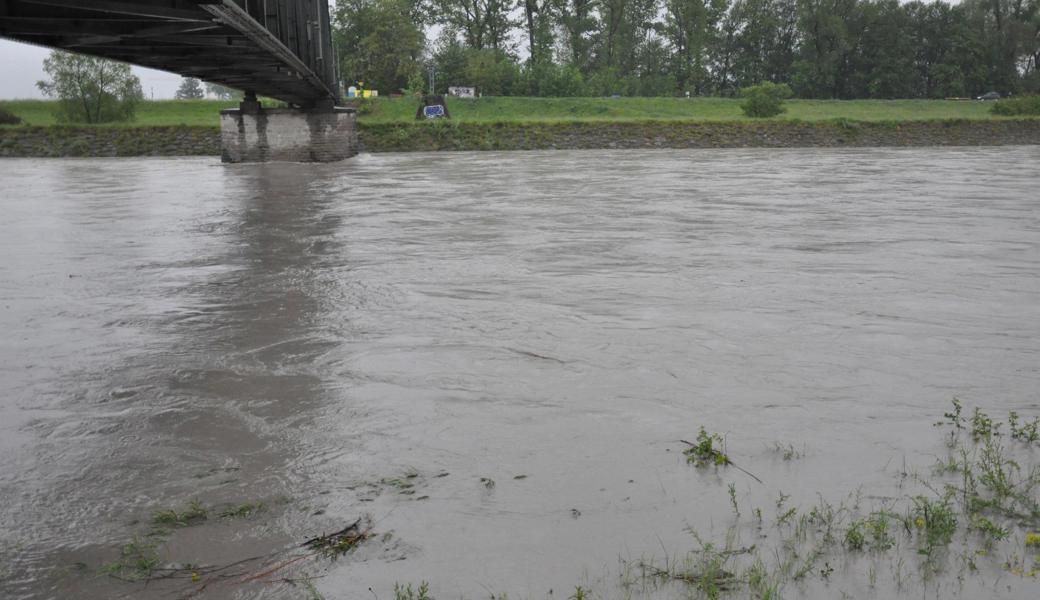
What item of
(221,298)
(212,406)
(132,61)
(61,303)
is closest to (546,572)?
(212,406)

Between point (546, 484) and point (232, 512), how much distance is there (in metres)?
1.42

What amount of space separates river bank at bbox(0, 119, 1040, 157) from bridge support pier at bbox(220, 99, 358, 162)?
963 cm

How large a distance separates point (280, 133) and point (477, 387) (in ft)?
111

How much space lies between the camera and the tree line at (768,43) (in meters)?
90.9

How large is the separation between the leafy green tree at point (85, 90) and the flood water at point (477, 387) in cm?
4232

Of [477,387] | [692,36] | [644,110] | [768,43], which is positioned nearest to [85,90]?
[644,110]

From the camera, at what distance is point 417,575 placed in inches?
146

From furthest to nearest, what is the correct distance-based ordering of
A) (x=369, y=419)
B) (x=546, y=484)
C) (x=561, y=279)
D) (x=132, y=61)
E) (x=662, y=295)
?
(x=132, y=61), (x=561, y=279), (x=662, y=295), (x=369, y=419), (x=546, y=484)

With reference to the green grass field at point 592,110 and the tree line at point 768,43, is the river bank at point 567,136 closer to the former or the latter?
the green grass field at point 592,110

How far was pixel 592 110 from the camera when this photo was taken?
6612cm

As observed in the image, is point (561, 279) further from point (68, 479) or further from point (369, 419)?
point (68, 479)

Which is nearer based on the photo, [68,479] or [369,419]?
[68,479]

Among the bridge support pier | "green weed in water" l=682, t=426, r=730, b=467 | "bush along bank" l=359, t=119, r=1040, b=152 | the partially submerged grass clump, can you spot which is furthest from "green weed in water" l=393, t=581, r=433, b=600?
"bush along bank" l=359, t=119, r=1040, b=152

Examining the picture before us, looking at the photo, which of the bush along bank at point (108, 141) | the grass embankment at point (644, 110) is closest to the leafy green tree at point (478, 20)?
the grass embankment at point (644, 110)
